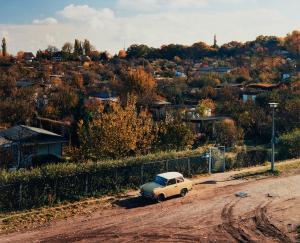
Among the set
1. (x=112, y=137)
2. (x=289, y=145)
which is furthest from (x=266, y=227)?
(x=289, y=145)

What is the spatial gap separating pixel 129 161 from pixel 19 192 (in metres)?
7.56

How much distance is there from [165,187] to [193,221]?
405 cm

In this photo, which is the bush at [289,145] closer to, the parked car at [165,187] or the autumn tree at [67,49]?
the parked car at [165,187]

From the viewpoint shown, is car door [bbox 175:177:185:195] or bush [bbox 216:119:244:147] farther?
bush [bbox 216:119:244:147]

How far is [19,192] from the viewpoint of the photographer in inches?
928

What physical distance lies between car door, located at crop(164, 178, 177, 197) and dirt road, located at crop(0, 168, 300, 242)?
0.49 meters

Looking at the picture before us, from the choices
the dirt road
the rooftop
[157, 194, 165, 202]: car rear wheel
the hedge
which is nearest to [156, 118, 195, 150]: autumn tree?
the hedge

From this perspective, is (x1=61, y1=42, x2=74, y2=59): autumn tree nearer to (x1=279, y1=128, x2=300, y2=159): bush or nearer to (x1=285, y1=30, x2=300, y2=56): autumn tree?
(x1=285, y1=30, x2=300, y2=56): autumn tree

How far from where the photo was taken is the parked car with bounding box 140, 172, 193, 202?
25.0 m

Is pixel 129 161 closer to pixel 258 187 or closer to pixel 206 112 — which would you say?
pixel 258 187

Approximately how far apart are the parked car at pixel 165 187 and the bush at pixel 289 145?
1470cm

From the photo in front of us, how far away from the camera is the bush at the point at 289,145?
125 ft

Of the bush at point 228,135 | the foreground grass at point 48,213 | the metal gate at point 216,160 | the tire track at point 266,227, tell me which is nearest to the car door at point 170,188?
the foreground grass at point 48,213

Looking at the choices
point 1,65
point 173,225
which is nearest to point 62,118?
point 173,225
